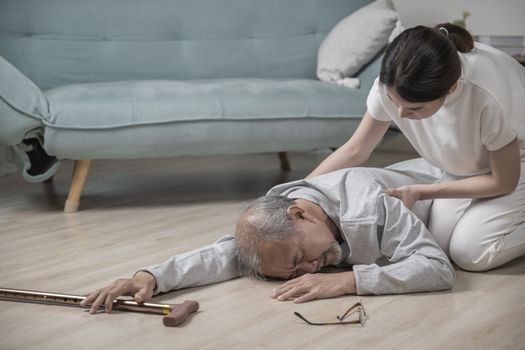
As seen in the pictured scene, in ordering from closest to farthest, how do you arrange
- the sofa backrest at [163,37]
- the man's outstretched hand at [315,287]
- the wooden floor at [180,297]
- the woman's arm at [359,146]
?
the wooden floor at [180,297]
the man's outstretched hand at [315,287]
the woman's arm at [359,146]
the sofa backrest at [163,37]

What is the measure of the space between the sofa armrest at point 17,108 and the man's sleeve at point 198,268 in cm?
115

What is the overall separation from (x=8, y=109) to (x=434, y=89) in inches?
67.1

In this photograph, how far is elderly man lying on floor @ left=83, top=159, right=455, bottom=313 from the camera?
1943 mm

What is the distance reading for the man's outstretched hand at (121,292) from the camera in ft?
6.15

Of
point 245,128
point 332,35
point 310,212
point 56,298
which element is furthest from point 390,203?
point 332,35

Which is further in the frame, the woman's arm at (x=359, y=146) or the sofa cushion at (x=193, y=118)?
the sofa cushion at (x=193, y=118)

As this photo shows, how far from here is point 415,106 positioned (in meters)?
1.88

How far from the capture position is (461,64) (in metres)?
2.02

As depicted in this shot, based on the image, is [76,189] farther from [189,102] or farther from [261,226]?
[261,226]

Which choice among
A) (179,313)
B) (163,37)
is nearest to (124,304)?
(179,313)

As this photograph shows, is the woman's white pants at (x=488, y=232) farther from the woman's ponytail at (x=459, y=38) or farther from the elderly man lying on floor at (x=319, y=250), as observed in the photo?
the woman's ponytail at (x=459, y=38)

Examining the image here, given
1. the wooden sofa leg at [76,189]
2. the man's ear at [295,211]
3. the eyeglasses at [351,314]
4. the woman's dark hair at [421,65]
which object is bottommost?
the wooden sofa leg at [76,189]

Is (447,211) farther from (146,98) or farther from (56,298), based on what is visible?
(146,98)

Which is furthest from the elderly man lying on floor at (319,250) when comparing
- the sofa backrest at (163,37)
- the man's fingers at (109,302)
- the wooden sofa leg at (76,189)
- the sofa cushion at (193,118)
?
the sofa backrest at (163,37)
